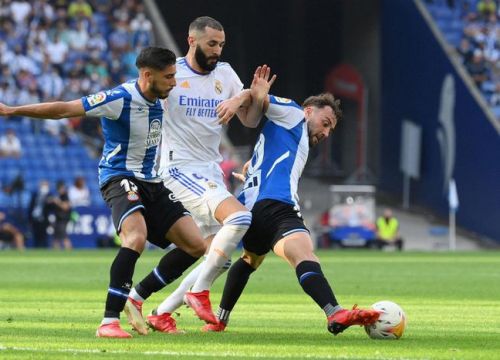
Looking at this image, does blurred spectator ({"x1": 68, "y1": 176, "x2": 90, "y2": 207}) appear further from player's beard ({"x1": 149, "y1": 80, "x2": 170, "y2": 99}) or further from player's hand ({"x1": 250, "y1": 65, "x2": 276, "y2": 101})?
player's beard ({"x1": 149, "y1": 80, "x2": 170, "y2": 99})

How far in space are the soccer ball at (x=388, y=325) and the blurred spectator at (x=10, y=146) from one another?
83.9 ft

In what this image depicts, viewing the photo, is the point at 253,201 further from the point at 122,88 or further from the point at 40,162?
the point at 40,162

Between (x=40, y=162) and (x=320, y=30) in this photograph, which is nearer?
(x=40, y=162)

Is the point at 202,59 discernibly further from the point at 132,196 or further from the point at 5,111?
the point at 5,111

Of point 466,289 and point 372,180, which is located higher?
point 466,289

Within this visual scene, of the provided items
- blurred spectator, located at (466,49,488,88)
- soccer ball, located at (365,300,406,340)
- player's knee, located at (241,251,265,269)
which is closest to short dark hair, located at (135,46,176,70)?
player's knee, located at (241,251,265,269)

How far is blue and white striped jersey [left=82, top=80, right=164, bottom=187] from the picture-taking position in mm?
9742

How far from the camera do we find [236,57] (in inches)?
1849

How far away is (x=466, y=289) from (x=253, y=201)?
23.8 ft

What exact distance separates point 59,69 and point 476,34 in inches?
514

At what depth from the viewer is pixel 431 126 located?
133 ft

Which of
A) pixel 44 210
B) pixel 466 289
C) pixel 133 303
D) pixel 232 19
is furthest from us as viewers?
pixel 232 19

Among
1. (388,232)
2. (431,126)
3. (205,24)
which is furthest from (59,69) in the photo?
(205,24)

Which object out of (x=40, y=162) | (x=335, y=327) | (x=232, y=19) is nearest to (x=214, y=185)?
(x=335, y=327)
